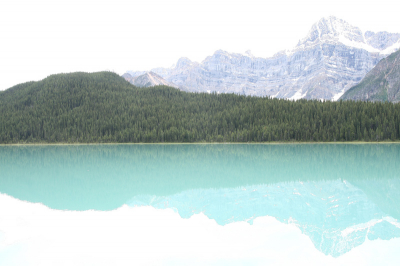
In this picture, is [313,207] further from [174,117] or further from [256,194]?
[174,117]

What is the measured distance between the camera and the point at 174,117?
150 m

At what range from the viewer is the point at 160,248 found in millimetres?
16609

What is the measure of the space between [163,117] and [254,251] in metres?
139

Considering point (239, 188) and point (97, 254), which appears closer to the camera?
point (97, 254)

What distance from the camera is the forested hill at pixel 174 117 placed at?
11825 cm

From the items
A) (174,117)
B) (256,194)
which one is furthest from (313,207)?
(174,117)

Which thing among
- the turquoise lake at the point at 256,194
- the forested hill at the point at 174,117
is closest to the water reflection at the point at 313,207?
the turquoise lake at the point at 256,194

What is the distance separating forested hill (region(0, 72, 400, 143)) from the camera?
118250 millimetres

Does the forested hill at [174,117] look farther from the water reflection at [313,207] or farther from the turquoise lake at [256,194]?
the water reflection at [313,207]

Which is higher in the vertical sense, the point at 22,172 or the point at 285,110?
the point at 285,110

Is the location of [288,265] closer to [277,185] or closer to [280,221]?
[280,221]

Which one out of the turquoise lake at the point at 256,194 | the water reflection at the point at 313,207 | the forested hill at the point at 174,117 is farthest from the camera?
the forested hill at the point at 174,117

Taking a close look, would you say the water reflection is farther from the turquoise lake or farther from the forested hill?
the forested hill

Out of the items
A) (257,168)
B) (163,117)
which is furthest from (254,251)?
(163,117)
